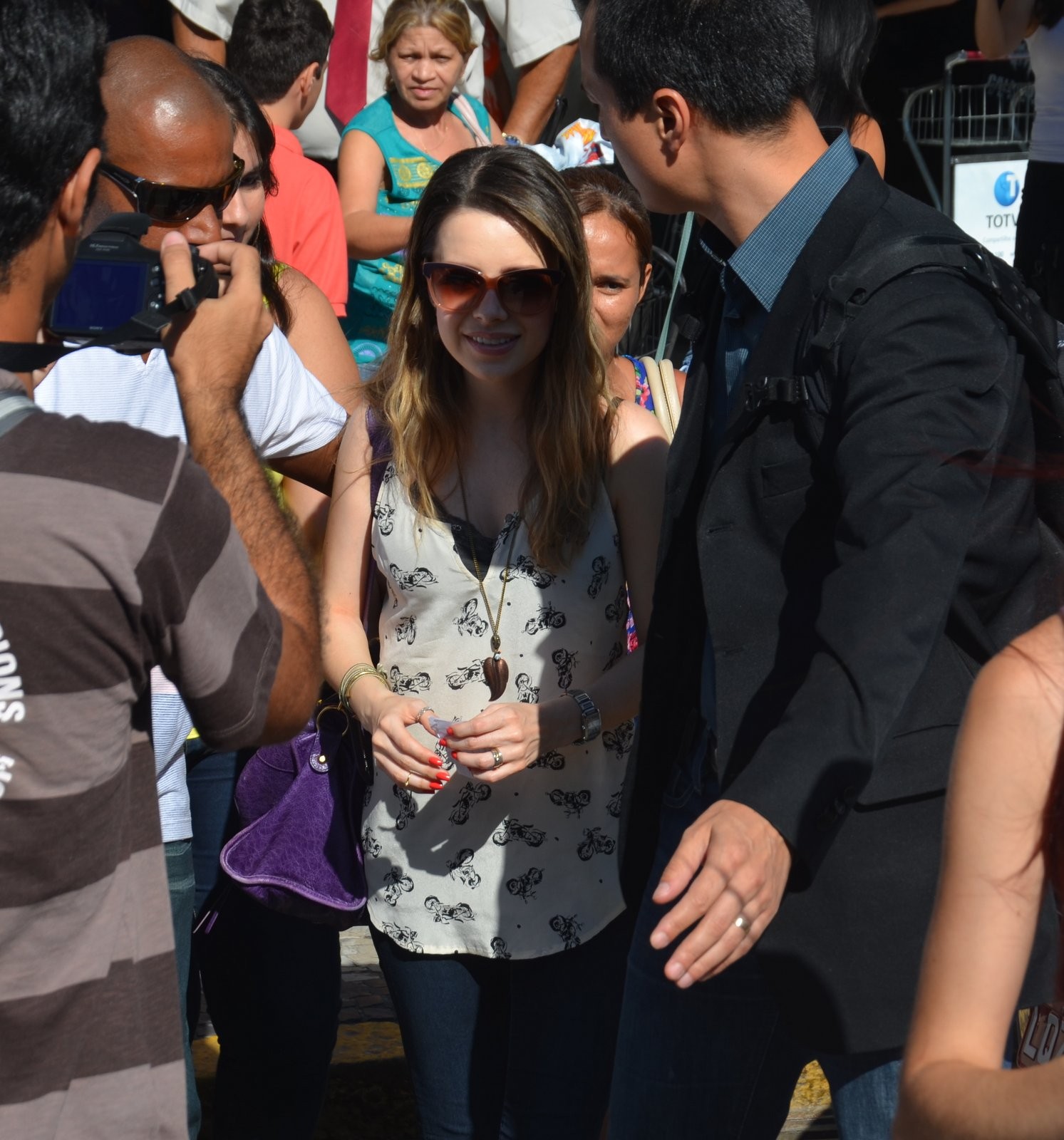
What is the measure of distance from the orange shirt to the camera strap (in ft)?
8.85

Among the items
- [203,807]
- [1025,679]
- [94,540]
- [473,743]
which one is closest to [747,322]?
[473,743]

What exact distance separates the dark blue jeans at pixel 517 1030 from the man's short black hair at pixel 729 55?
147 centimetres

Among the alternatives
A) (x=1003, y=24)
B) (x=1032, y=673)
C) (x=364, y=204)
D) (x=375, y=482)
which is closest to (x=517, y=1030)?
(x=375, y=482)

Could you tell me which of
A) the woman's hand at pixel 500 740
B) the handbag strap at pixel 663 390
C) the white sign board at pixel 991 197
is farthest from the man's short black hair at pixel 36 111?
the white sign board at pixel 991 197

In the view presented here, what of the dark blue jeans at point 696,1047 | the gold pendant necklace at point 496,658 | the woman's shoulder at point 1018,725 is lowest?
the dark blue jeans at point 696,1047

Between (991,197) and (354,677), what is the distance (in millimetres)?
5829

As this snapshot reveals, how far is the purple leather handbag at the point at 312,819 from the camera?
2.77m

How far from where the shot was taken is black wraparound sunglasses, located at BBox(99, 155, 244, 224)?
2.41 metres

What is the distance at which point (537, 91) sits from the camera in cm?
649

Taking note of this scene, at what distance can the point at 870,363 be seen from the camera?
195 centimetres

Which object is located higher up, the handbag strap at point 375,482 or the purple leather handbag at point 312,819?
the handbag strap at point 375,482

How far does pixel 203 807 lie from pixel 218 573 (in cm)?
Answer: 166

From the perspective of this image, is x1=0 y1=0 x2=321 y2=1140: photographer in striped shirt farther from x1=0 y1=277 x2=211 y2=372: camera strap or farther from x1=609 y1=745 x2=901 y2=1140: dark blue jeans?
x1=609 y1=745 x2=901 y2=1140: dark blue jeans

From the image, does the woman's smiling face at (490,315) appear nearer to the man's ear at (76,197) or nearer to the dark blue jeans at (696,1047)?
the dark blue jeans at (696,1047)
